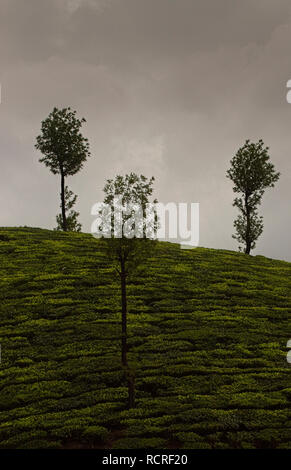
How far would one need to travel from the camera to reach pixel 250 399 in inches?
816

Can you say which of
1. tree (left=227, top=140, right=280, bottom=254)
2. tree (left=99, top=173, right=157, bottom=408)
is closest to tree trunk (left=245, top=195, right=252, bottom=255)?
tree (left=227, top=140, right=280, bottom=254)

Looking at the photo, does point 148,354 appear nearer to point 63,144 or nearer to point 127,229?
point 127,229

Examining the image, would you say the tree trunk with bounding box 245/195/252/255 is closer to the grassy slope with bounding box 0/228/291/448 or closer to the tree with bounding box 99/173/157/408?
the grassy slope with bounding box 0/228/291/448

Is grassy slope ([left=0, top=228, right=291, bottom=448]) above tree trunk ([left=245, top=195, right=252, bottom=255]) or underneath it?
underneath

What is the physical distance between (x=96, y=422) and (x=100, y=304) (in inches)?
645

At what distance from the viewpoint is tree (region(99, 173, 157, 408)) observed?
937 inches

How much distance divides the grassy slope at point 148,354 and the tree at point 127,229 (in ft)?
11.0

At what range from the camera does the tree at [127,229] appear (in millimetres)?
23797

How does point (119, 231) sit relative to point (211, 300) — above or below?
above

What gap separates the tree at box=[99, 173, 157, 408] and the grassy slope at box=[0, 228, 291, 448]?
3.34 metres

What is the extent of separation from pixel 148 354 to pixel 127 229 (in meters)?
8.26

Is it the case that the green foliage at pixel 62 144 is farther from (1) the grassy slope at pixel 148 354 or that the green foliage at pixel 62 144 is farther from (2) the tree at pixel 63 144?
(1) the grassy slope at pixel 148 354
